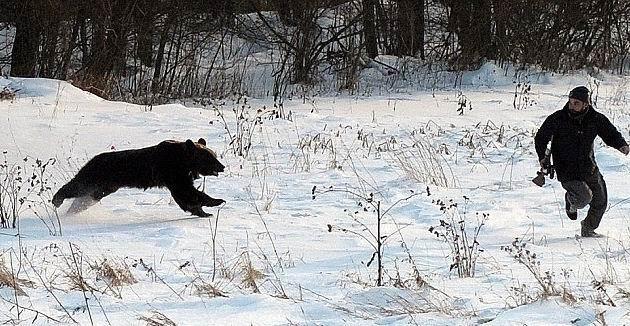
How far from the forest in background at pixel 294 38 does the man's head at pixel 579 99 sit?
1299 cm

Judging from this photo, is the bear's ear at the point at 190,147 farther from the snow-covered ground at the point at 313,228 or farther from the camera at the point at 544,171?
the camera at the point at 544,171

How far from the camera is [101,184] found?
9492mm

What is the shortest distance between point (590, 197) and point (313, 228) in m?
2.68

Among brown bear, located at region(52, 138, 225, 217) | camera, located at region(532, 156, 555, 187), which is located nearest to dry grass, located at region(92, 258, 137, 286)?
brown bear, located at region(52, 138, 225, 217)

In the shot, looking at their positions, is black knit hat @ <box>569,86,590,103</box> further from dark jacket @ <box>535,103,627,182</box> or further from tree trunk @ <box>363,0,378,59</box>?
tree trunk @ <box>363,0,378,59</box>

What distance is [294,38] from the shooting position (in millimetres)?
24844

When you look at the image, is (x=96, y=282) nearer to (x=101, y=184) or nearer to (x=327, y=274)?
(x=327, y=274)

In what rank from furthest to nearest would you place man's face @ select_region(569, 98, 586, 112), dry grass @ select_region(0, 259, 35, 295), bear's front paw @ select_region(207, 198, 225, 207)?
bear's front paw @ select_region(207, 198, 225, 207), man's face @ select_region(569, 98, 586, 112), dry grass @ select_region(0, 259, 35, 295)

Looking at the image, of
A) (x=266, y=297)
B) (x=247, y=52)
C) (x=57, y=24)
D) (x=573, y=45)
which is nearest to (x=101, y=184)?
(x=266, y=297)

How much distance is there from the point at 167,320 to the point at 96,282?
1295mm

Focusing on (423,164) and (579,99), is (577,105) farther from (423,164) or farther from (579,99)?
(423,164)

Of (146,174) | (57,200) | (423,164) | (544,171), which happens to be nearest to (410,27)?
(423,164)

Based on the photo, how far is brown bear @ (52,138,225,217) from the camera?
370 inches

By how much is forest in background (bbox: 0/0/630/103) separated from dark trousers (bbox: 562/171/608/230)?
12983 mm
